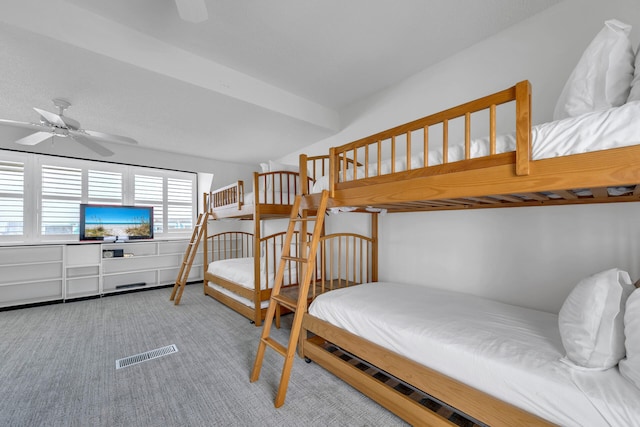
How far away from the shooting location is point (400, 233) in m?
2.93

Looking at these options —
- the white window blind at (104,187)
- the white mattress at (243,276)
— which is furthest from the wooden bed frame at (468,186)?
the white window blind at (104,187)

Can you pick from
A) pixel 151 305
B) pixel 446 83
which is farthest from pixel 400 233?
pixel 151 305

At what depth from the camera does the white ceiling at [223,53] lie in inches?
79.8

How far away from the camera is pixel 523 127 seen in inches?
45.1

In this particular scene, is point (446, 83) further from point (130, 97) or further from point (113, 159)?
point (113, 159)

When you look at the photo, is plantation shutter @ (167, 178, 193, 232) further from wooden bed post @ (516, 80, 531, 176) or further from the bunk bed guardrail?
wooden bed post @ (516, 80, 531, 176)

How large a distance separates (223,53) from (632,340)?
3.26 metres

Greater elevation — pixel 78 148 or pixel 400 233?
pixel 78 148

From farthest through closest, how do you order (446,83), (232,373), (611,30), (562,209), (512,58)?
(446,83) → (512,58) → (232,373) → (562,209) → (611,30)

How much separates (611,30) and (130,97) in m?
3.79

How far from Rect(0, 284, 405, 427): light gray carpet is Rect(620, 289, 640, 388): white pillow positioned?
1077 mm

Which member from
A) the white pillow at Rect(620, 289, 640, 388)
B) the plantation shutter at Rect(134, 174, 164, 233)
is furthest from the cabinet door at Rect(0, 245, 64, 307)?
the white pillow at Rect(620, 289, 640, 388)

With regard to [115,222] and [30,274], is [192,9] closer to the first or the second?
[115,222]

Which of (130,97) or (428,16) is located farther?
(130,97)
